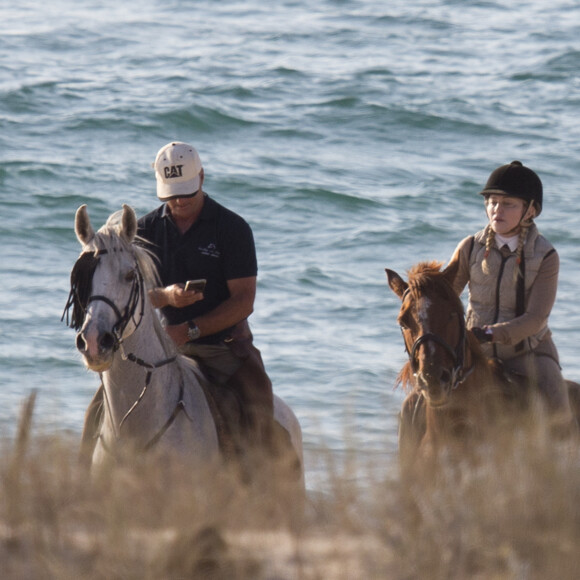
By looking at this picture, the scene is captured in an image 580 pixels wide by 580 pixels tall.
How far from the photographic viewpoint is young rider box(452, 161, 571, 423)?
6.36m

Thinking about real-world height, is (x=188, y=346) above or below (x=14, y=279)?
above

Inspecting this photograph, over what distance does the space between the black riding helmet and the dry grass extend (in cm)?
245

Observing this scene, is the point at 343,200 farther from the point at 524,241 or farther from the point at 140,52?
the point at 524,241

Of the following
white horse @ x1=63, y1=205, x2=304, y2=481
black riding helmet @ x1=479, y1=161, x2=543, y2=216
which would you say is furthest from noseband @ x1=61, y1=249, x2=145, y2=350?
black riding helmet @ x1=479, y1=161, x2=543, y2=216

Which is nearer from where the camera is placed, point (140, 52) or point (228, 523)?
point (228, 523)

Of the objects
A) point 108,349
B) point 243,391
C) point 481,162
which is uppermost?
point 108,349

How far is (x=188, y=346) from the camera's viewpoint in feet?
21.3

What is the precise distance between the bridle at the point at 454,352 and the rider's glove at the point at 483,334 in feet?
0.51

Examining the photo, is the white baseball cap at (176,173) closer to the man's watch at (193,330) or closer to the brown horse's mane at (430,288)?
the man's watch at (193,330)

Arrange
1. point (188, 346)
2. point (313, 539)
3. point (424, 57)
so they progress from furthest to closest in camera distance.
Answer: point (424, 57), point (188, 346), point (313, 539)

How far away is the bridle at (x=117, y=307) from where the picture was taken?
547 cm

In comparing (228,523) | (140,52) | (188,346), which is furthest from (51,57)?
(228,523)

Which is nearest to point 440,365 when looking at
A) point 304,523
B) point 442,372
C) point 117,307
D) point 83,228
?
point 442,372

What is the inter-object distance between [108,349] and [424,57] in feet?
80.3
